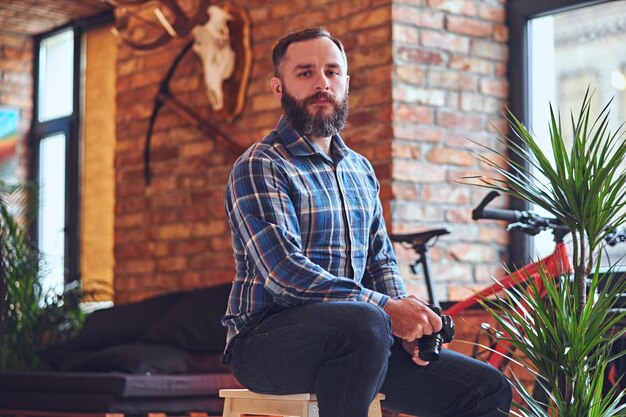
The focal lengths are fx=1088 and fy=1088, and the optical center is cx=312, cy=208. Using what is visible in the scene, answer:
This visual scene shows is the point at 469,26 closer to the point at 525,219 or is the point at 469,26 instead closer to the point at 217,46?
the point at 217,46

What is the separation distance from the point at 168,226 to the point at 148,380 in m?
1.36

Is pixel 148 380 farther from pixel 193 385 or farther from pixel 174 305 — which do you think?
pixel 174 305

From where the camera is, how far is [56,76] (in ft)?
23.9

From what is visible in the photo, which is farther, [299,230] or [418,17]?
[418,17]

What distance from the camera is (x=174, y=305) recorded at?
15.4 ft

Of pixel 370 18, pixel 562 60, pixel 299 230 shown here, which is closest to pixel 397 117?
pixel 370 18

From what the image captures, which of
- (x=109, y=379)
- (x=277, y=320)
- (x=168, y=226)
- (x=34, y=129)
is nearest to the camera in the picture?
(x=277, y=320)

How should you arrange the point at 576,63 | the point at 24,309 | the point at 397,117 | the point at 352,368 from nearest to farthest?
the point at 352,368
the point at 397,117
the point at 576,63
the point at 24,309

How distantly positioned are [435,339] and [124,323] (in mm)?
2575

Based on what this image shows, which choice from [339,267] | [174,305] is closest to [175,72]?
[174,305]

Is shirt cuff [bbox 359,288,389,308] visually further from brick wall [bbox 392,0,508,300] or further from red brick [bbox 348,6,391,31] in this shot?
red brick [bbox 348,6,391,31]

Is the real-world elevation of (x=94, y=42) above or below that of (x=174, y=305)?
above

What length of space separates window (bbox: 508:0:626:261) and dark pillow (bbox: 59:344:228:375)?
4.45ft

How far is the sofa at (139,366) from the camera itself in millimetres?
4016
